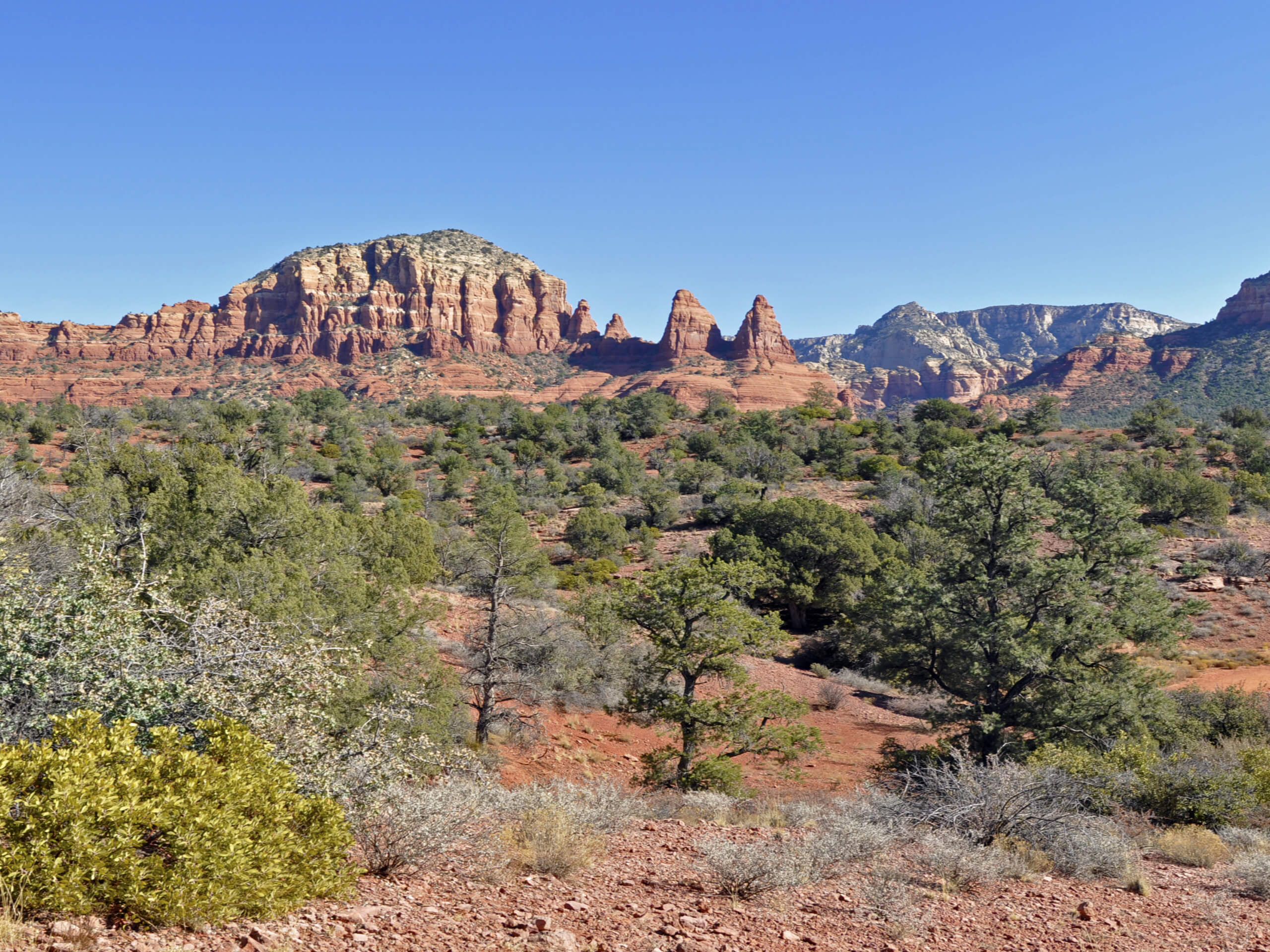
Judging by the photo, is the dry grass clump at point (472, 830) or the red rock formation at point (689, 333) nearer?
the dry grass clump at point (472, 830)

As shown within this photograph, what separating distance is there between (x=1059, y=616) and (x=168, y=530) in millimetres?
18268

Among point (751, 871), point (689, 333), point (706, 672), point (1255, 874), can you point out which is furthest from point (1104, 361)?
point (751, 871)

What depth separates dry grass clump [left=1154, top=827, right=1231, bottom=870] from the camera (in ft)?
27.9

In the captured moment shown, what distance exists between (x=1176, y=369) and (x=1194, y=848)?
13691cm

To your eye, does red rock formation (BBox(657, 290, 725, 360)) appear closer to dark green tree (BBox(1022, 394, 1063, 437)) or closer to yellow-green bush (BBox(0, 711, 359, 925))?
dark green tree (BBox(1022, 394, 1063, 437))

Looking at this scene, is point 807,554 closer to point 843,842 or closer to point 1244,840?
point 1244,840

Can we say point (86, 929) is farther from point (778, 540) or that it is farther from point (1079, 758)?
point (778, 540)

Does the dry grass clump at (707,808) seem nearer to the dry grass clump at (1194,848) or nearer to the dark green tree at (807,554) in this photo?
the dry grass clump at (1194,848)

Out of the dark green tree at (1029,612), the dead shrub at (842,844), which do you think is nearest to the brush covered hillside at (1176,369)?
the dark green tree at (1029,612)

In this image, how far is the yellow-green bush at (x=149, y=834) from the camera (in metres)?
4.27

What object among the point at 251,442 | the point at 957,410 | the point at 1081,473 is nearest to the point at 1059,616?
the point at 1081,473

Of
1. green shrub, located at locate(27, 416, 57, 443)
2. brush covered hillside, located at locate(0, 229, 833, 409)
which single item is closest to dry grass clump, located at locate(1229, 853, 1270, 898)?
green shrub, located at locate(27, 416, 57, 443)

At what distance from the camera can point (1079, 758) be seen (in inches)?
434

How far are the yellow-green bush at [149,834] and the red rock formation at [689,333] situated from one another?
14345 cm
